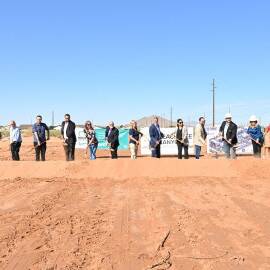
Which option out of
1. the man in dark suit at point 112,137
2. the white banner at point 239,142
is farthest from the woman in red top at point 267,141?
the white banner at point 239,142

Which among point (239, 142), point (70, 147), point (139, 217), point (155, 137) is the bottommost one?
point (239, 142)

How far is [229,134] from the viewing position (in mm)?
12102

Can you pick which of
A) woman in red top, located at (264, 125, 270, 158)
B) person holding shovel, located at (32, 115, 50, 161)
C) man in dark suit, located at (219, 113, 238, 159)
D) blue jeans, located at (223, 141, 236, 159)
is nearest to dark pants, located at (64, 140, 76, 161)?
person holding shovel, located at (32, 115, 50, 161)

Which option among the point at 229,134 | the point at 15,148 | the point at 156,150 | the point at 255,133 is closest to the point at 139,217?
the point at 229,134

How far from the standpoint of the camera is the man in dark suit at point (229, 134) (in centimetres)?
1209

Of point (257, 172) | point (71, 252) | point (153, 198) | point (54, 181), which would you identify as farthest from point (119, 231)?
point (257, 172)

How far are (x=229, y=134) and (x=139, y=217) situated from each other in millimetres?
6679

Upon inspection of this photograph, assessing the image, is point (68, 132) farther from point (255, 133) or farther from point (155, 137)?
point (255, 133)

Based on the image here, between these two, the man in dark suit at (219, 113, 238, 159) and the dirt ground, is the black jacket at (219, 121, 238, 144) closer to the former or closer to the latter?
the man in dark suit at (219, 113, 238, 159)

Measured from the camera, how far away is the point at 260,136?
482 inches

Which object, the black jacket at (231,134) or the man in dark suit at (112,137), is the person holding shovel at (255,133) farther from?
the man in dark suit at (112,137)

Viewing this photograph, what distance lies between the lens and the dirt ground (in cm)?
430

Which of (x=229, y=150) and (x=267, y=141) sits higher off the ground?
(x=267, y=141)

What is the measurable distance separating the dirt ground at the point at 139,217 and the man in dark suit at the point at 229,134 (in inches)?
51.2
